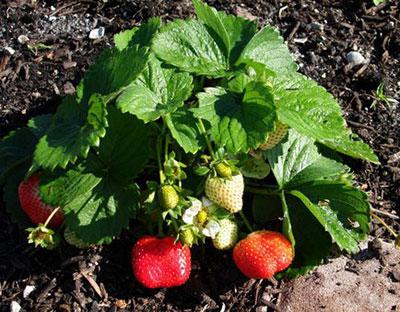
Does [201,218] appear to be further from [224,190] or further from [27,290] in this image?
[27,290]

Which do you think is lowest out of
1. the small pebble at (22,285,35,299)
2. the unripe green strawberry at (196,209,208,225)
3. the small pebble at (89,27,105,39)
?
the small pebble at (22,285,35,299)

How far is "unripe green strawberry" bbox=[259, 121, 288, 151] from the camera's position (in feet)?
7.53

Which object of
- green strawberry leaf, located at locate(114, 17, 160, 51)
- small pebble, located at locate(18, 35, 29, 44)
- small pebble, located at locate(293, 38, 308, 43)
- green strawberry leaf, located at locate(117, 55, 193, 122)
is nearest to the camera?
green strawberry leaf, located at locate(117, 55, 193, 122)

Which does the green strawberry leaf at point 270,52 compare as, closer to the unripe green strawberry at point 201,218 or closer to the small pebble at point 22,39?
the unripe green strawberry at point 201,218

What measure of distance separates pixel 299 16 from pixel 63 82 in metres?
0.94

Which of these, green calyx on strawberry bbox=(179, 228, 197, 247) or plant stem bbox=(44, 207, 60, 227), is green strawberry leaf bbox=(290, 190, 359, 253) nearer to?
green calyx on strawberry bbox=(179, 228, 197, 247)

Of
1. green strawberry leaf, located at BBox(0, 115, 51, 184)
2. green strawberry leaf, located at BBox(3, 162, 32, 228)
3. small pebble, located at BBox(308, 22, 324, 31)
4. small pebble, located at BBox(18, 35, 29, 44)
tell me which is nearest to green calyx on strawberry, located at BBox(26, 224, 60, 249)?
green strawberry leaf, located at BBox(3, 162, 32, 228)

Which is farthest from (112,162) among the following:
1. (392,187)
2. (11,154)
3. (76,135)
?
(392,187)

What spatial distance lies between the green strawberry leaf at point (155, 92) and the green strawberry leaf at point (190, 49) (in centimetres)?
4

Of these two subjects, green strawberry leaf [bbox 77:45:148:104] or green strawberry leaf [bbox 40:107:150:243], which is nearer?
green strawberry leaf [bbox 77:45:148:104]

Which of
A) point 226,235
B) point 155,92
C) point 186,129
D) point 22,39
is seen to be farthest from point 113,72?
point 22,39

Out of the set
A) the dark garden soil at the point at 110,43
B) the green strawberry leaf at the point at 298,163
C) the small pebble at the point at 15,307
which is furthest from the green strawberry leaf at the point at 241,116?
the small pebble at the point at 15,307

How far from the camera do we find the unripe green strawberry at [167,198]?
2.12 metres

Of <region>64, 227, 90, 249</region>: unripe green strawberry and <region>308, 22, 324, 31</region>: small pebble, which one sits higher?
<region>308, 22, 324, 31</region>: small pebble
